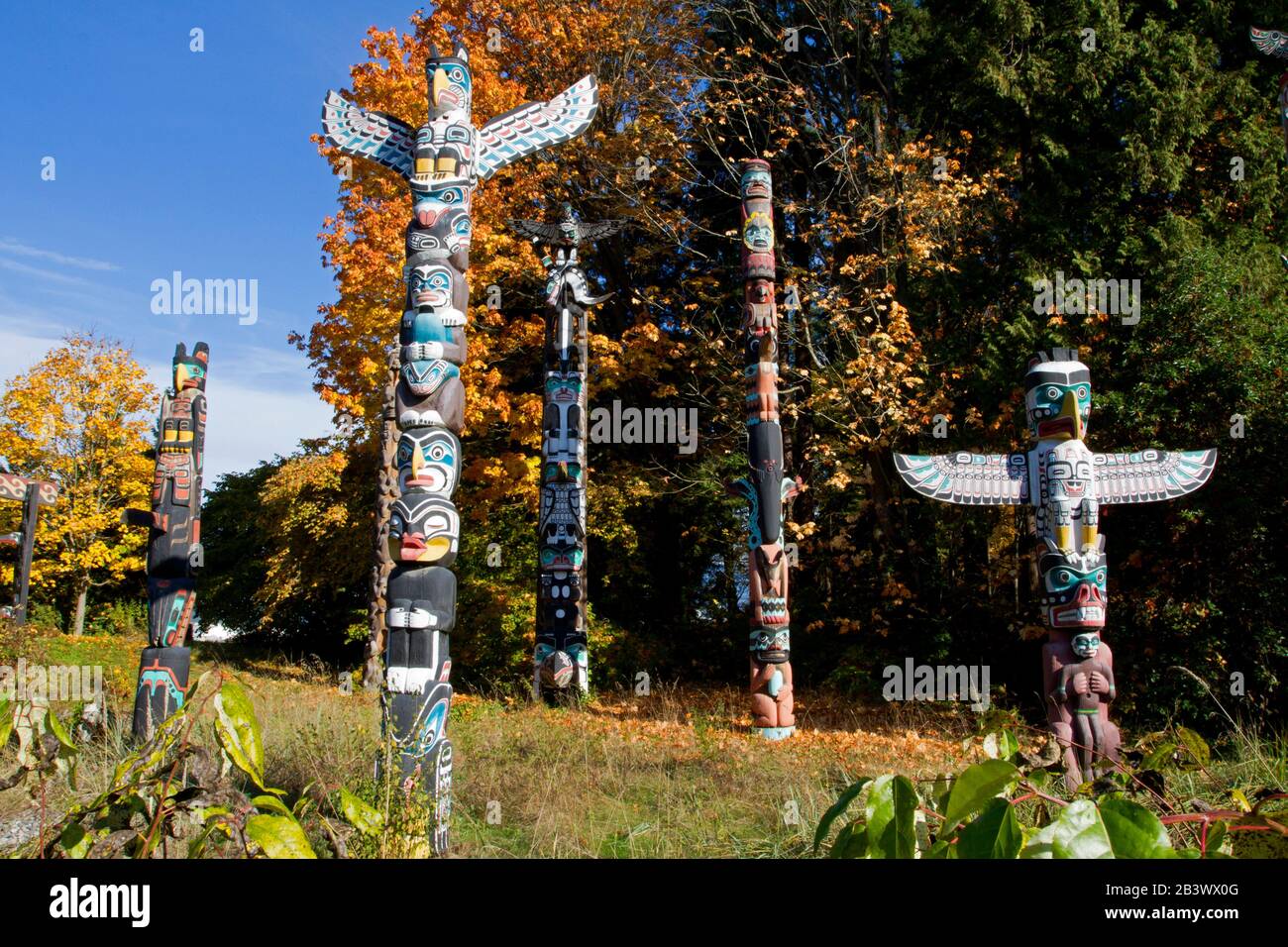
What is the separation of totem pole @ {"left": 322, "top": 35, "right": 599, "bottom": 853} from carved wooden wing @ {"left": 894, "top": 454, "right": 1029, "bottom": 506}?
355cm

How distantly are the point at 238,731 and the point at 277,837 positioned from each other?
0.81 feet

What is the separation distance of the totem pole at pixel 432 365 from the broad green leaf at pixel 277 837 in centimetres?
276

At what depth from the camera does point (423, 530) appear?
512 centimetres

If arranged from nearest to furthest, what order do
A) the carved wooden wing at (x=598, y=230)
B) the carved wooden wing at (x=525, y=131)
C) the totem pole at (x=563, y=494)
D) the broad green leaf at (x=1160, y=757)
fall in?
1. the broad green leaf at (x=1160, y=757)
2. the carved wooden wing at (x=525, y=131)
3. the totem pole at (x=563, y=494)
4. the carved wooden wing at (x=598, y=230)

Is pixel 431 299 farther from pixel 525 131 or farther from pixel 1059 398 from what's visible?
pixel 1059 398

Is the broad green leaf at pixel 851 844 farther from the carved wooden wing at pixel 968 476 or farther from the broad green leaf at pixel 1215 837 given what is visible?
the carved wooden wing at pixel 968 476

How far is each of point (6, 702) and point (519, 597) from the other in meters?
11.6

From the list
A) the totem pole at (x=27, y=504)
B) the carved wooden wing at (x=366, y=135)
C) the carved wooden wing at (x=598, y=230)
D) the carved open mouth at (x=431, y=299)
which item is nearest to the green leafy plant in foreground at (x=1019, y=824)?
the carved open mouth at (x=431, y=299)

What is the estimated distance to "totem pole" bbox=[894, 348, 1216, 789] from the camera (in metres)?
6.48

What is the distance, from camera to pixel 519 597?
43.4ft

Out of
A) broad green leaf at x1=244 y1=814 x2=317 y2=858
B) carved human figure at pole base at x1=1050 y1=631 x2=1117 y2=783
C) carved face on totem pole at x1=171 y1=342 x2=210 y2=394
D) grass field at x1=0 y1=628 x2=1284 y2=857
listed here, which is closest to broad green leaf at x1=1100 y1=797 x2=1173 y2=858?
grass field at x1=0 y1=628 x2=1284 y2=857

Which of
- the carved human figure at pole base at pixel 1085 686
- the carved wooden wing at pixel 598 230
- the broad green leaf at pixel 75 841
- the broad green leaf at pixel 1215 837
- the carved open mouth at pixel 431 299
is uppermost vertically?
the carved wooden wing at pixel 598 230

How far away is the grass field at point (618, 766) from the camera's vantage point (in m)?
4.57
